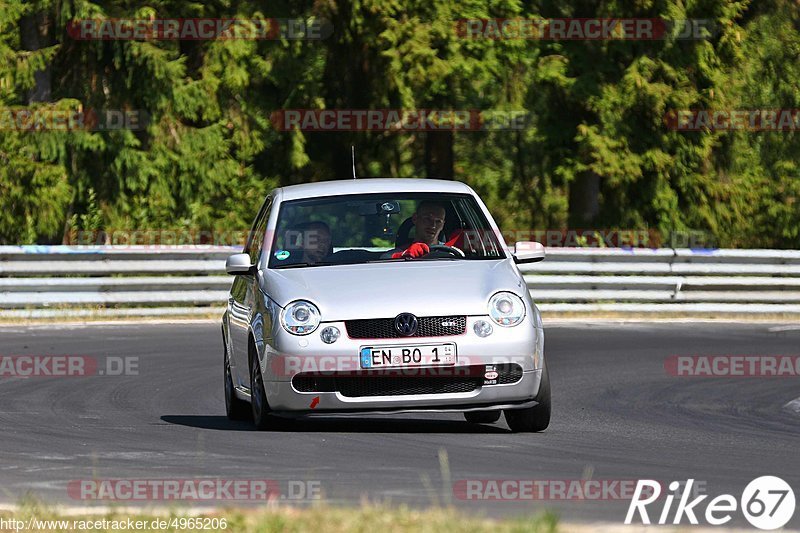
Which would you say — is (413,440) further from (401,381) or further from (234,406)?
(234,406)

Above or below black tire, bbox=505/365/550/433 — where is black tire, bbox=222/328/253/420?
below

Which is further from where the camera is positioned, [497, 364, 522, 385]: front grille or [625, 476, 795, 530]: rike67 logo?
[497, 364, 522, 385]: front grille

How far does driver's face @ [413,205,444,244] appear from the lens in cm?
1098

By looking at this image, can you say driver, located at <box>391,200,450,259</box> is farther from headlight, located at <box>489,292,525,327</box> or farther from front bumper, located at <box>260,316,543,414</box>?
front bumper, located at <box>260,316,543,414</box>

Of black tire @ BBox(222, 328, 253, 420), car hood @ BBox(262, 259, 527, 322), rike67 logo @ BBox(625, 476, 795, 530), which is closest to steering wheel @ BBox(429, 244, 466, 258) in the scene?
car hood @ BBox(262, 259, 527, 322)

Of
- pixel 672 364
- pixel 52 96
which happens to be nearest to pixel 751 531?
pixel 672 364

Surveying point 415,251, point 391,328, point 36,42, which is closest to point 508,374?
point 391,328

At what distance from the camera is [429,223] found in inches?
433

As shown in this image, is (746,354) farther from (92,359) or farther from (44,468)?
(44,468)

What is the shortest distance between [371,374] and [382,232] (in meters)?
1.59

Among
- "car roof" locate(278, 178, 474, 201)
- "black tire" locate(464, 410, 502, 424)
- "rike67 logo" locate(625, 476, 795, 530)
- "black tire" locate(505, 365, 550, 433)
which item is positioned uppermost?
"car roof" locate(278, 178, 474, 201)

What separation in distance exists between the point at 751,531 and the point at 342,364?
3.66 meters

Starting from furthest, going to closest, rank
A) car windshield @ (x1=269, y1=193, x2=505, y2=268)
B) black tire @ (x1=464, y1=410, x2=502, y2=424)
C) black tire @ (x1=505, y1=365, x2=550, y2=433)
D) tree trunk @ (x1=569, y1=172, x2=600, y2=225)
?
tree trunk @ (x1=569, y1=172, x2=600, y2=225) < black tire @ (x1=464, y1=410, x2=502, y2=424) < car windshield @ (x1=269, y1=193, x2=505, y2=268) < black tire @ (x1=505, y1=365, x2=550, y2=433)

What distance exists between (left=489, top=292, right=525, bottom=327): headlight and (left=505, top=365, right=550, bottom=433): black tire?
0.42 m
